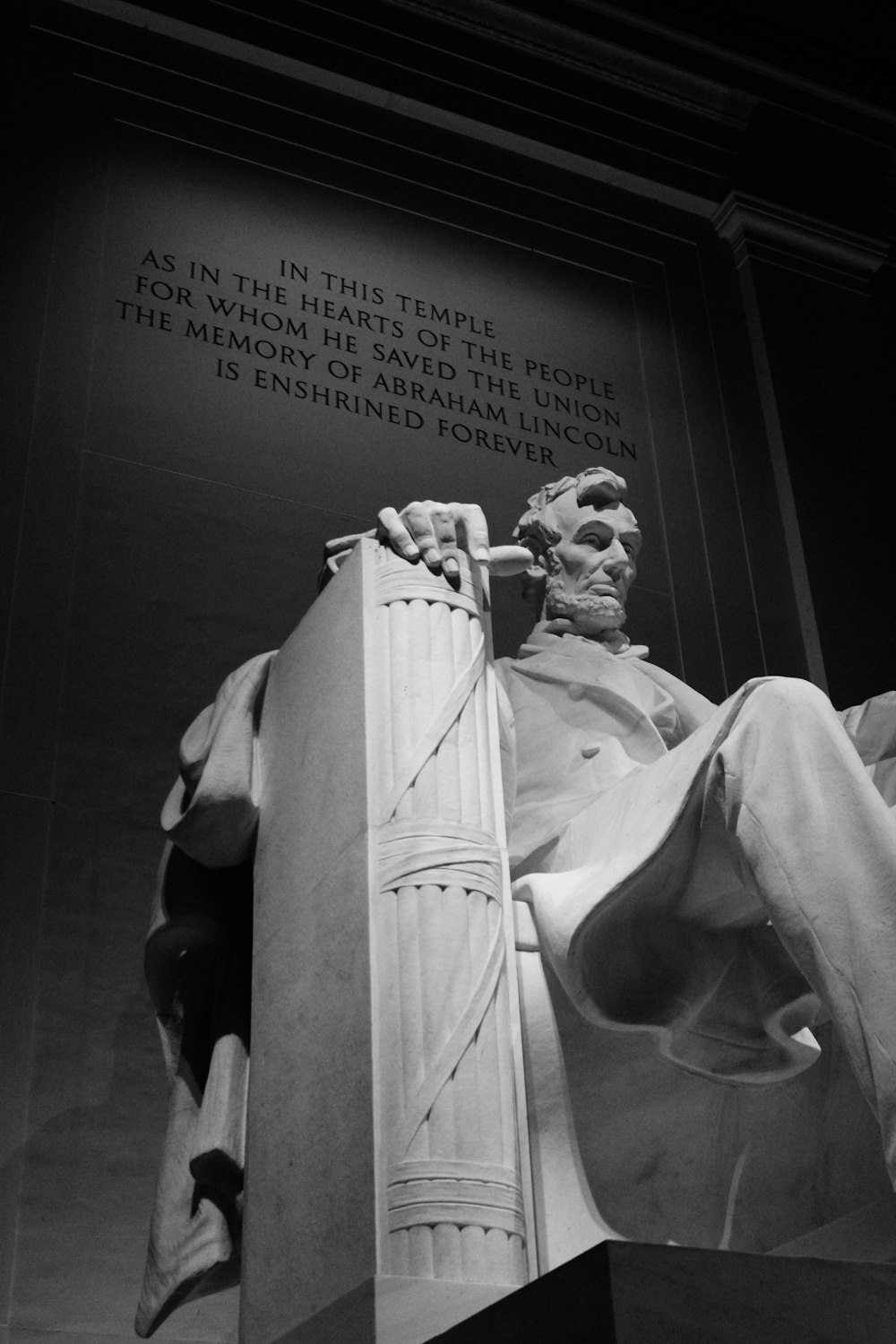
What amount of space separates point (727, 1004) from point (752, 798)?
437 millimetres

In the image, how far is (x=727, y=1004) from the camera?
2.97 metres

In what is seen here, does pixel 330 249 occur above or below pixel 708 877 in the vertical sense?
above

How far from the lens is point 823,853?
2604mm

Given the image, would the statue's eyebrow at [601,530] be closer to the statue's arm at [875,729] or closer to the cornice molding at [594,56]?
the statue's arm at [875,729]

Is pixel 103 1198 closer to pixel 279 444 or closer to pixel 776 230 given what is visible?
pixel 279 444

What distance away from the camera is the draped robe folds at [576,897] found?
116 inches

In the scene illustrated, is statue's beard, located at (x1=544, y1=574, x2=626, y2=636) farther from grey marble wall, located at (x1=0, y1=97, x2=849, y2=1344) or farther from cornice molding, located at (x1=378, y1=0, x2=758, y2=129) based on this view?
cornice molding, located at (x1=378, y1=0, x2=758, y2=129)

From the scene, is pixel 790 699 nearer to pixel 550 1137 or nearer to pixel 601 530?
pixel 550 1137

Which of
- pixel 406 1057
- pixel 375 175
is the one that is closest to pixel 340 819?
pixel 406 1057

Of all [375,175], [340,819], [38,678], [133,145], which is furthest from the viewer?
[375,175]

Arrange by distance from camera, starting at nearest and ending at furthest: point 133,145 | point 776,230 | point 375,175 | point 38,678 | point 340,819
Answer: point 340,819
point 38,678
point 133,145
point 375,175
point 776,230

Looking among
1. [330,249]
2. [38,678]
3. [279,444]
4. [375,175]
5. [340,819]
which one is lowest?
[340,819]

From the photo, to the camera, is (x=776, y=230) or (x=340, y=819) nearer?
(x=340, y=819)

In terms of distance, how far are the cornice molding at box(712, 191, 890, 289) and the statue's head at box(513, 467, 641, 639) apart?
10.2 feet
